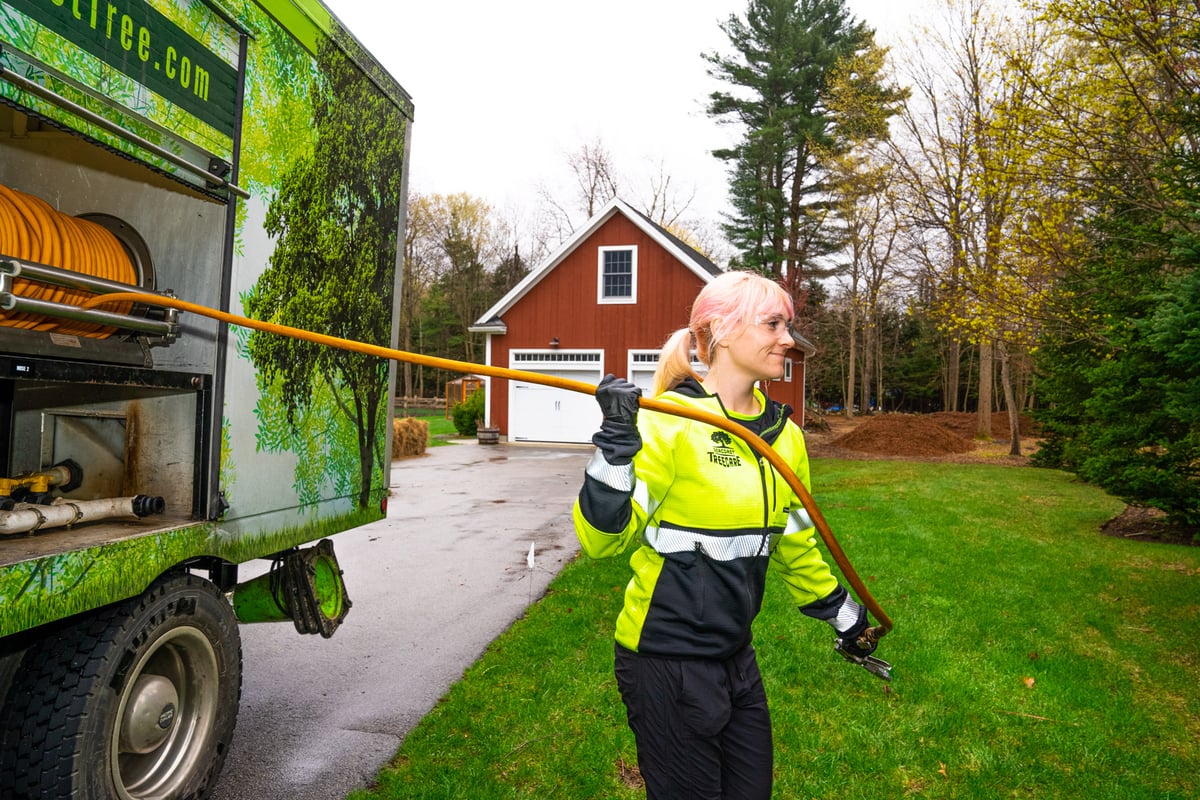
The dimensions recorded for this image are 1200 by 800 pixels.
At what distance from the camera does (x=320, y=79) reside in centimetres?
353

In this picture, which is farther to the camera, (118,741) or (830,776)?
(830,776)

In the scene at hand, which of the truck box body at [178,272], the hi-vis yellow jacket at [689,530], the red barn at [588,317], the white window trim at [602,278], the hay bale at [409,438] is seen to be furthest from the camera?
the white window trim at [602,278]

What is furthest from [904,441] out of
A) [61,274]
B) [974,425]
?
[61,274]

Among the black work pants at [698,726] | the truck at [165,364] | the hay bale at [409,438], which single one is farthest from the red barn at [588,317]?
the black work pants at [698,726]

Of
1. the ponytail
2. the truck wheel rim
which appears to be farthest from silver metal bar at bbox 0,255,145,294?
the ponytail

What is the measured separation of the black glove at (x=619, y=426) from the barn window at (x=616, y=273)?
20.8 meters

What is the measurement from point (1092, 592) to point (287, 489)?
7.15 metres

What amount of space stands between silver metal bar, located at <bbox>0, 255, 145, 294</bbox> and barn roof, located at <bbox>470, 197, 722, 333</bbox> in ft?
65.4

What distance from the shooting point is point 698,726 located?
6.61 feet

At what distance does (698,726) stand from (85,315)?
2.35 meters

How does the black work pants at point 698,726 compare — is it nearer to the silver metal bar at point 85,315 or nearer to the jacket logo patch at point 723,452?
the jacket logo patch at point 723,452

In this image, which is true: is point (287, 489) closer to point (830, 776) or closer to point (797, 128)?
point (830, 776)

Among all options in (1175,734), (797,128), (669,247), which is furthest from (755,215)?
(1175,734)

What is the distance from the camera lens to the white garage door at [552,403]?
2253cm
